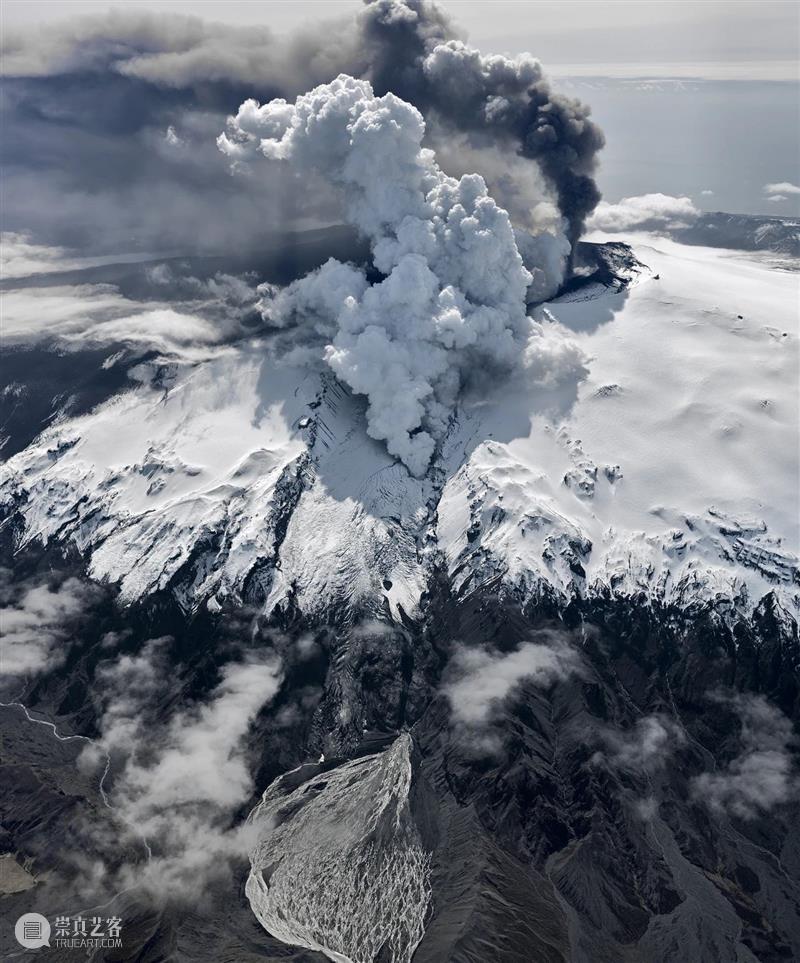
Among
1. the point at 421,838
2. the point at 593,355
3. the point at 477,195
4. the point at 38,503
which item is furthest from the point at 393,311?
the point at 421,838

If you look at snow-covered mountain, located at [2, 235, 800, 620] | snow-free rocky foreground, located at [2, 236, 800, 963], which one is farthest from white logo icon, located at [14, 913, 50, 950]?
snow-covered mountain, located at [2, 235, 800, 620]

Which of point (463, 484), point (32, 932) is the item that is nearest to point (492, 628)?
point (463, 484)

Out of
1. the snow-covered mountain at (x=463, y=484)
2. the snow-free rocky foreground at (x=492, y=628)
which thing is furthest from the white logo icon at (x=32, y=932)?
the snow-covered mountain at (x=463, y=484)

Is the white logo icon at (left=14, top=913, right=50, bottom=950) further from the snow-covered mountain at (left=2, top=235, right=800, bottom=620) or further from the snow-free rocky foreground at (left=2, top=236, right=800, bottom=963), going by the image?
the snow-covered mountain at (left=2, top=235, right=800, bottom=620)

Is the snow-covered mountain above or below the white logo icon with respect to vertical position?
Result: above

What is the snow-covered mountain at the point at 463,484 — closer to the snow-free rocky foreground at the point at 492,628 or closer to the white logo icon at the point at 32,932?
the snow-free rocky foreground at the point at 492,628

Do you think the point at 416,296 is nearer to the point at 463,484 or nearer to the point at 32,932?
the point at 463,484

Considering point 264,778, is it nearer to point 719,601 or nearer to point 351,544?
point 351,544
